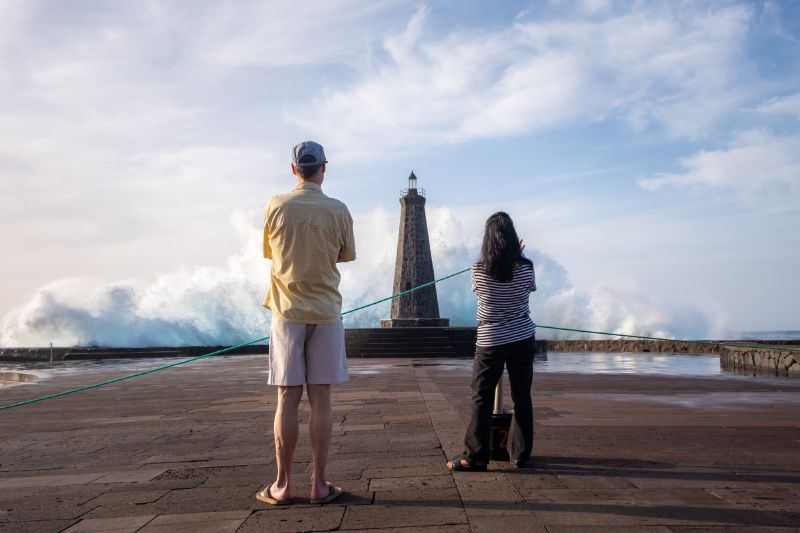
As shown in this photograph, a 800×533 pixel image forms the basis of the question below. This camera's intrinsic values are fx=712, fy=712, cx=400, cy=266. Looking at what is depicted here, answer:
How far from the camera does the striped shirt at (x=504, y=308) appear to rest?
425 centimetres

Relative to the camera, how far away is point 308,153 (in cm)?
367

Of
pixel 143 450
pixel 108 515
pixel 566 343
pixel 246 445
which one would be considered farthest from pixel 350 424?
pixel 566 343

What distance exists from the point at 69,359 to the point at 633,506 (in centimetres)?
3083

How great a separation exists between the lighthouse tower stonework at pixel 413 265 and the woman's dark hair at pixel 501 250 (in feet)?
115

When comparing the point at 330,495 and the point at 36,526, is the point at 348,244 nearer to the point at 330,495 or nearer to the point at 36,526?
the point at 330,495

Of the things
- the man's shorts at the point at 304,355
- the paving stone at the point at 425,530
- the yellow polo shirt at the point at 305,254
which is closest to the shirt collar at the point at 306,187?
the yellow polo shirt at the point at 305,254

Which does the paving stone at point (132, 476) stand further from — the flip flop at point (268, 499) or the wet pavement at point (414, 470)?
the flip flop at point (268, 499)

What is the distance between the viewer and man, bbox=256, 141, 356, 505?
11.3 ft

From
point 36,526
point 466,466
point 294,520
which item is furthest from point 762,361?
point 36,526

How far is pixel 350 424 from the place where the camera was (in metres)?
6.32

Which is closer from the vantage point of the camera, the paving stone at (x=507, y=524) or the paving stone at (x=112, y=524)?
the paving stone at (x=507, y=524)

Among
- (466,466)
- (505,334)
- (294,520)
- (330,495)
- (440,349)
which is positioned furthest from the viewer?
(440,349)

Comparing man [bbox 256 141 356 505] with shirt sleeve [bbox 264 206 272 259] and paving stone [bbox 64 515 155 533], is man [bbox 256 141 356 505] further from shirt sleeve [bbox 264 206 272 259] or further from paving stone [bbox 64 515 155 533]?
paving stone [bbox 64 515 155 533]

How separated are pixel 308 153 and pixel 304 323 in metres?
0.89
